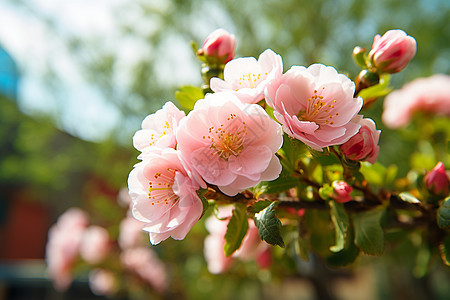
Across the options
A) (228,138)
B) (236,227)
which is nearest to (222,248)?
(236,227)

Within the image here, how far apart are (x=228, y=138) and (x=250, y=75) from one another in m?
0.10

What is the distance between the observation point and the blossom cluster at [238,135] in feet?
1.24

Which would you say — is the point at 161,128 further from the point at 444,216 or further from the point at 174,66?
the point at 174,66

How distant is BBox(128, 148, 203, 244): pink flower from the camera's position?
37 centimetres

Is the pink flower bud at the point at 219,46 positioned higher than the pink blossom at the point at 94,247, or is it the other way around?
the pink flower bud at the point at 219,46

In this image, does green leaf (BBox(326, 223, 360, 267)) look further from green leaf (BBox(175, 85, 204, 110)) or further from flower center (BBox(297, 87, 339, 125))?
green leaf (BBox(175, 85, 204, 110))

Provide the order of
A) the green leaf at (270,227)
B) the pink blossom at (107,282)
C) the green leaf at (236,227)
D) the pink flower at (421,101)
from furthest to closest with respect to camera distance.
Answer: the pink blossom at (107,282)
the pink flower at (421,101)
the green leaf at (236,227)
the green leaf at (270,227)

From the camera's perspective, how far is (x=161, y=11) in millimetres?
3777

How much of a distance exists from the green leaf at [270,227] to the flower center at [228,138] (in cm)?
8

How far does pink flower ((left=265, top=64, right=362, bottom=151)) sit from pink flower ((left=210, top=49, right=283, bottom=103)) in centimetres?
1

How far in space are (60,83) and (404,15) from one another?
168 inches

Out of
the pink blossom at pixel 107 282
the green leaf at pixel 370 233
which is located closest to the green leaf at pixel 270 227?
the green leaf at pixel 370 233

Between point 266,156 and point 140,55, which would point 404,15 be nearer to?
point 140,55

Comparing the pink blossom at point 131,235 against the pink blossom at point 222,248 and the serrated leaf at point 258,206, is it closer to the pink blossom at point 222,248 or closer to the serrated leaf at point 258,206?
the pink blossom at point 222,248
